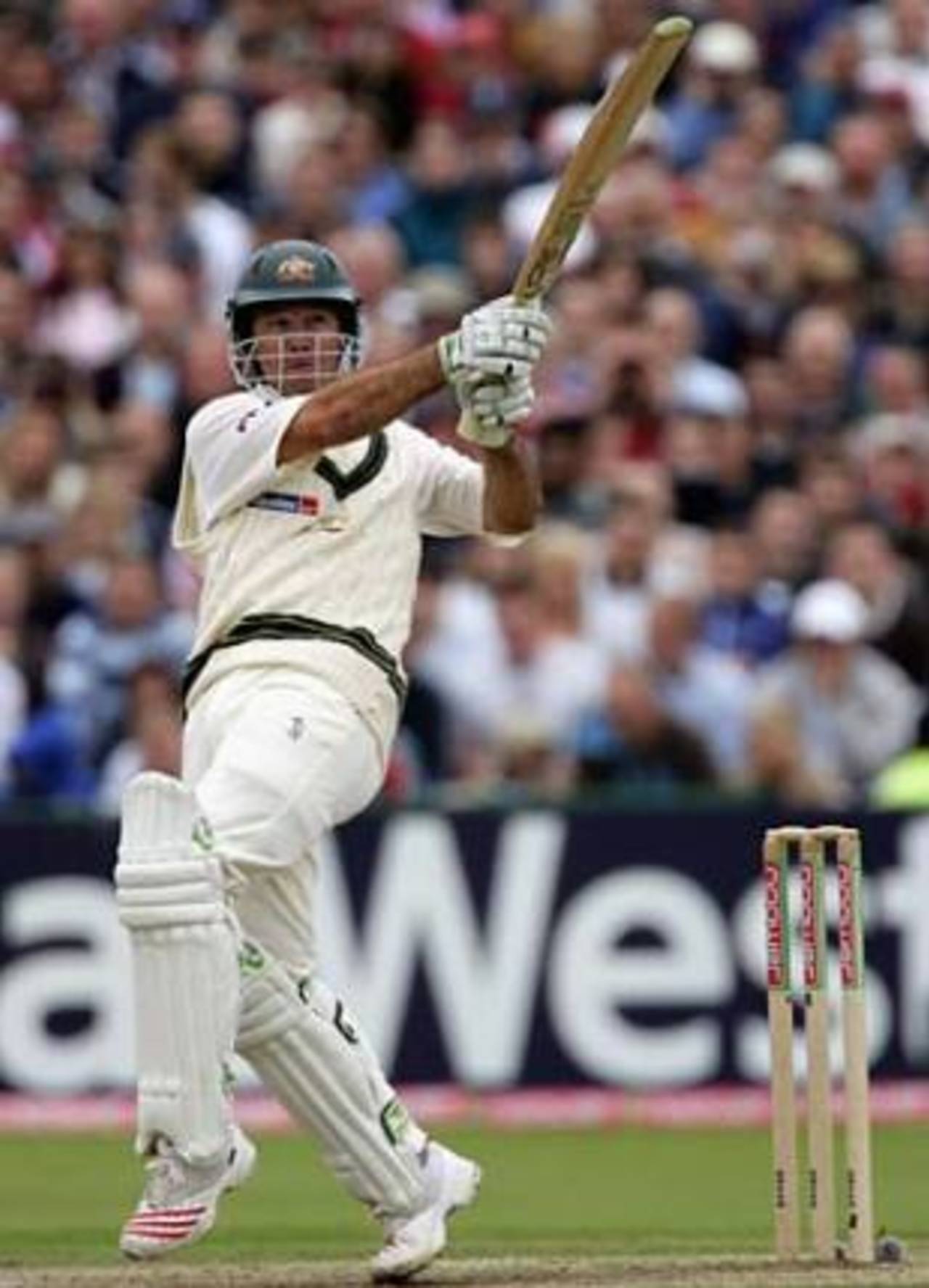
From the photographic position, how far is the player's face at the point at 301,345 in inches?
315

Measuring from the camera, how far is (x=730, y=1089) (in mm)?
12742

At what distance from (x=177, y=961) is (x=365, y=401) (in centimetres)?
104

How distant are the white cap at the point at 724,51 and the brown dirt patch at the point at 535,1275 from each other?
8110mm

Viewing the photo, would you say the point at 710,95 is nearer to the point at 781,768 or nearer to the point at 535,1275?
the point at 781,768

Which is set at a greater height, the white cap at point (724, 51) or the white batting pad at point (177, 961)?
the white cap at point (724, 51)

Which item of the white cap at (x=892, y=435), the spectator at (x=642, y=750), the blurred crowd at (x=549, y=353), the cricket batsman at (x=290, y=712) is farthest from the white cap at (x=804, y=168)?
the cricket batsman at (x=290, y=712)

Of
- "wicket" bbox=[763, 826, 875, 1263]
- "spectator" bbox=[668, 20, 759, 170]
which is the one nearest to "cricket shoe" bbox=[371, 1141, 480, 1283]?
"wicket" bbox=[763, 826, 875, 1263]

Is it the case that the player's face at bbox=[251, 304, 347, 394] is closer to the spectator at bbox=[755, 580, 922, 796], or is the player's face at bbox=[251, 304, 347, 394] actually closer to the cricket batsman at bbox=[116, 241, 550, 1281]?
the cricket batsman at bbox=[116, 241, 550, 1281]

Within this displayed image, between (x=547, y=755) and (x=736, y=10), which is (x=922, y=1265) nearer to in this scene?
(x=547, y=755)

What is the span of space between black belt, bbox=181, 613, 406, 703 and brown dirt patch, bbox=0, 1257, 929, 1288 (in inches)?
44.3

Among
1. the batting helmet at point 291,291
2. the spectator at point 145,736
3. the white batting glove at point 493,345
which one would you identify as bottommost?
the white batting glove at point 493,345

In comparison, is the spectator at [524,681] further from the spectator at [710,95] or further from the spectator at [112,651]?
the spectator at [710,95]

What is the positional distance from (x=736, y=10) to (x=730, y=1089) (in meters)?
5.23

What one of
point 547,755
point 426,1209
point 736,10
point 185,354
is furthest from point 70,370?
point 426,1209
